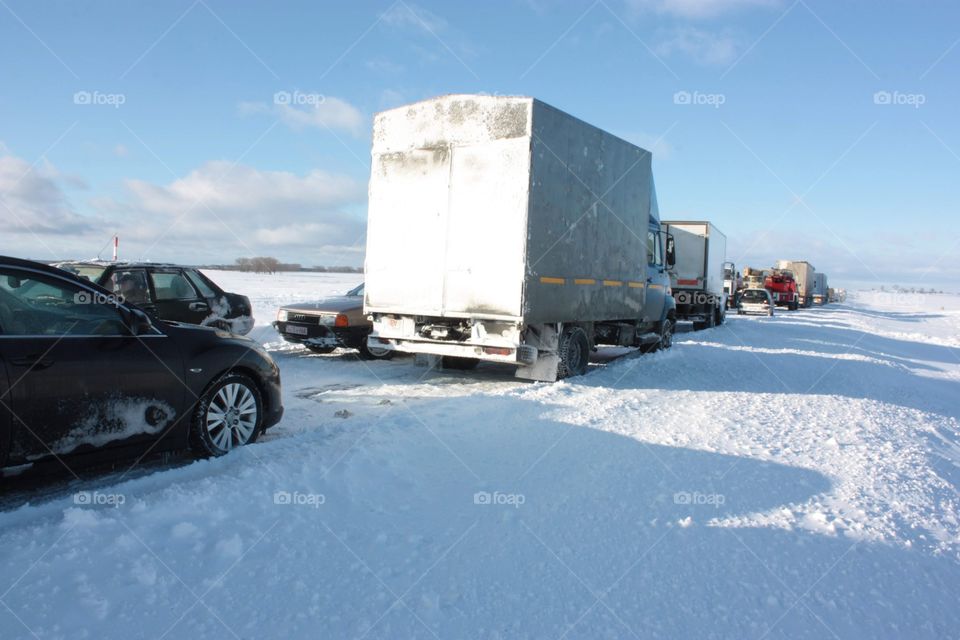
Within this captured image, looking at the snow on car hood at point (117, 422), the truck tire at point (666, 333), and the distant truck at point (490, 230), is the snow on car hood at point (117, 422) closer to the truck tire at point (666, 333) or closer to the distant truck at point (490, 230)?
the distant truck at point (490, 230)

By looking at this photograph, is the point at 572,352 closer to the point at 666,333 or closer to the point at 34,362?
the point at 666,333

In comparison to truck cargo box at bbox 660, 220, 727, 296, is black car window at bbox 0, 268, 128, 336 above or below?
below

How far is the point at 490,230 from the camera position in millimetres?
8297

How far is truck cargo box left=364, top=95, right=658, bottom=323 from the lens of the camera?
8.13m

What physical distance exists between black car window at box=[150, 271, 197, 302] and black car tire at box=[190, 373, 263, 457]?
4491 mm

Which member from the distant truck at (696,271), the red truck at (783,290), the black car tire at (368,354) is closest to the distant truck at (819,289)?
the red truck at (783,290)

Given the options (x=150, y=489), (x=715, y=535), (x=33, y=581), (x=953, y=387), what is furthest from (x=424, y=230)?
(x=953, y=387)

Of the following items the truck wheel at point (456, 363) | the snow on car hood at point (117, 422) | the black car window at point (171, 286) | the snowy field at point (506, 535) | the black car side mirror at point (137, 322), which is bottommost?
the snowy field at point (506, 535)

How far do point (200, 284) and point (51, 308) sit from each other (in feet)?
18.5

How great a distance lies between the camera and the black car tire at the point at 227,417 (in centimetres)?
499

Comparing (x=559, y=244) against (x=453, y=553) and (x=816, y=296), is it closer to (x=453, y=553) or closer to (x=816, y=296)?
(x=453, y=553)

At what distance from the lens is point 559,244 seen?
8742 mm

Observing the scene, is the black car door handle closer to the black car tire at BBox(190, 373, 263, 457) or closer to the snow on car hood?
the snow on car hood

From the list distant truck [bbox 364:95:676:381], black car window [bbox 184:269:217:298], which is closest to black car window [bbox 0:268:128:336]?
distant truck [bbox 364:95:676:381]
